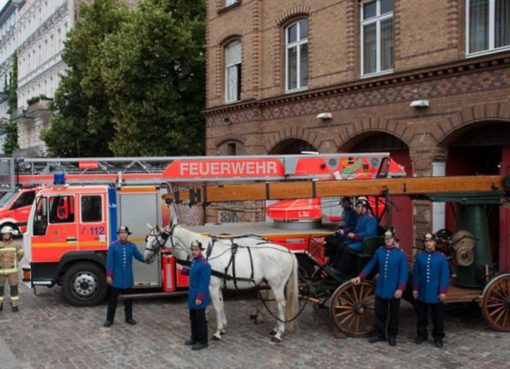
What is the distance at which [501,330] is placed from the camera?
959 centimetres

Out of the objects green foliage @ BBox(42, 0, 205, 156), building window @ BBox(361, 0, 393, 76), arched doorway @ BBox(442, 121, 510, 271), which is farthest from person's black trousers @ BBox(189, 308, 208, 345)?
green foliage @ BBox(42, 0, 205, 156)

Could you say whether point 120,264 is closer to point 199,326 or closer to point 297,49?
point 199,326

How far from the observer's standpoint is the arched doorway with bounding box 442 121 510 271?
45.0ft

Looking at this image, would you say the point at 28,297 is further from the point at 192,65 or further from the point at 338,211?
the point at 192,65

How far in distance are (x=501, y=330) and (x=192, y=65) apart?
61.9 feet

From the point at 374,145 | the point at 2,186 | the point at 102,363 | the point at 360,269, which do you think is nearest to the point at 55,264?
the point at 2,186

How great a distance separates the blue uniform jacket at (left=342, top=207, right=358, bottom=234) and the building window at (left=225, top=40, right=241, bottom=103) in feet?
37.6

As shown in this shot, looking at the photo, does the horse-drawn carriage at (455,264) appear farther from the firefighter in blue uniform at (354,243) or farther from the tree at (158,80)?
the tree at (158,80)

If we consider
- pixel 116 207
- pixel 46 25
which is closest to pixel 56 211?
pixel 116 207

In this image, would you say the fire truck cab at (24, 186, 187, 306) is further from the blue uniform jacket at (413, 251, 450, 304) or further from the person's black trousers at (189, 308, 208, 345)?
the blue uniform jacket at (413, 251, 450, 304)

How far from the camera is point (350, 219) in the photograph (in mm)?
11141

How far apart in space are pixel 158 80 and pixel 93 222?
14.1 m

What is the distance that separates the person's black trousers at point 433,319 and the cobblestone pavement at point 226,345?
0.20 metres

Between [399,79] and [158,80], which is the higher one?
[158,80]
